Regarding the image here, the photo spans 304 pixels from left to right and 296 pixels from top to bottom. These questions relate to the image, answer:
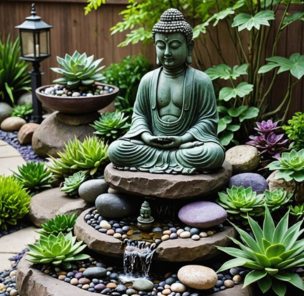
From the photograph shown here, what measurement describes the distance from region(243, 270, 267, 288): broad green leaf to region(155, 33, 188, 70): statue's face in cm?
191

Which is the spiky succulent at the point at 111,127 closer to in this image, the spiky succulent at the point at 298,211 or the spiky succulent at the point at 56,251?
the spiky succulent at the point at 56,251

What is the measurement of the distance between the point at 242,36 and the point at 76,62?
201 cm

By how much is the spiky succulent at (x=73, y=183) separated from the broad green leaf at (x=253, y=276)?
7.28 ft

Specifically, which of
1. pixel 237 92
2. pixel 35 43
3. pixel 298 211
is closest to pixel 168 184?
pixel 298 211

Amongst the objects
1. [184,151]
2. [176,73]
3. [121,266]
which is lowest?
[121,266]

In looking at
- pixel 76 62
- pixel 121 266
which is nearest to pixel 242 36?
pixel 76 62

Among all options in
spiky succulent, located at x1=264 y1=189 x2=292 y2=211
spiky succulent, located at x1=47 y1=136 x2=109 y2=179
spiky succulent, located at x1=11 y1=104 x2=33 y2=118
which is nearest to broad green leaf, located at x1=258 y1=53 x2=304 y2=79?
spiky succulent, located at x1=264 y1=189 x2=292 y2=211

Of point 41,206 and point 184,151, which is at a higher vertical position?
point 184,151

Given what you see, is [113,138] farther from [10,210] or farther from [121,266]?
[121,266]

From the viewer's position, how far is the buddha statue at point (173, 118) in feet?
17.1

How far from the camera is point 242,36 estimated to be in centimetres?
767

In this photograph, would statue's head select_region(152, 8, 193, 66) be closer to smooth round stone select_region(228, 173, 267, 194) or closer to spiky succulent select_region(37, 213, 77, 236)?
smooth round stone select_region(228, 173, 267, 194)

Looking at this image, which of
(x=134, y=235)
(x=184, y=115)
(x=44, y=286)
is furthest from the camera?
(x=184, y=115)

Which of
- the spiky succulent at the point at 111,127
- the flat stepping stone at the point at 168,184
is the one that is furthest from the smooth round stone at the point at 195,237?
the spiky succulent at the point at 111,127
